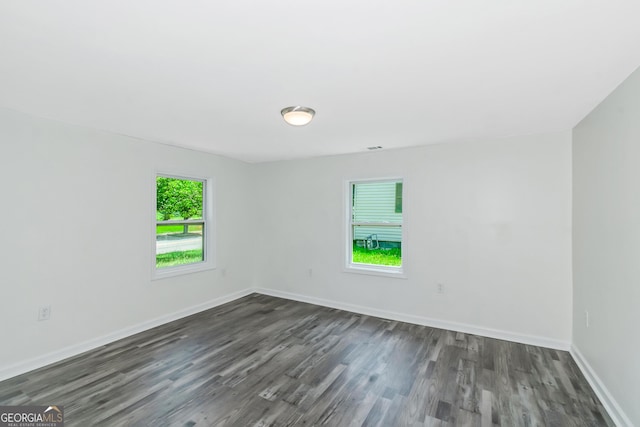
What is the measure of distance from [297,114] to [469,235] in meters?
2.60

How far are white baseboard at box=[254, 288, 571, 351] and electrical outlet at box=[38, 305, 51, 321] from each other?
116 inches

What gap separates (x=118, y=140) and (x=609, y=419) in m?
5.14

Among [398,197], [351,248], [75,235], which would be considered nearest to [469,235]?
[398,197]

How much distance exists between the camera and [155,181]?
12.3 feet

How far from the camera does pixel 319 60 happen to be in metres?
1.71

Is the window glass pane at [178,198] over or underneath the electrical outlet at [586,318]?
over

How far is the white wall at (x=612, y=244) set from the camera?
73.7 inches

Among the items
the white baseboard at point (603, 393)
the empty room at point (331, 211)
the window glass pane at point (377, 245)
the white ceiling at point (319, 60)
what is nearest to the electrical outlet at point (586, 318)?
the empty room at point (331, 211)

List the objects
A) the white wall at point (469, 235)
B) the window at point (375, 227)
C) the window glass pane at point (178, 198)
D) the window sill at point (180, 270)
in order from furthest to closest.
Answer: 1. the window at point (375, 227)
2. the window glass pane at point (178, 198)
3. the window sill at point (180, 270)
4. the white wall at point (469, 235)

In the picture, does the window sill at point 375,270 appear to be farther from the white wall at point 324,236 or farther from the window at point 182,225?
the window at point 182,225

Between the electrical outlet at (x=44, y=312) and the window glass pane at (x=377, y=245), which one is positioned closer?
the electrical outlet at (x=44, y=312)

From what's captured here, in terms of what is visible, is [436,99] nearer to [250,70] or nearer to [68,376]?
[250,70]

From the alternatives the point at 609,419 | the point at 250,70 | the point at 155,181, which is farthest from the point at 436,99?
the point at 155,181

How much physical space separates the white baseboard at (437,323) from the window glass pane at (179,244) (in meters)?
1.50
